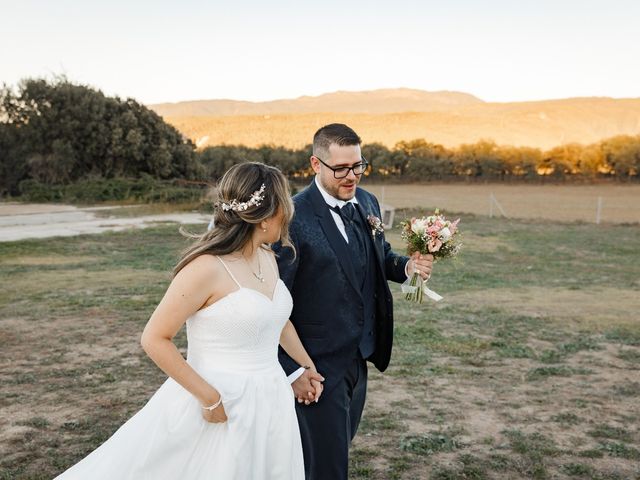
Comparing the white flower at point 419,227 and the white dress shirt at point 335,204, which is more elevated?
the white dress shirt at point 335,204

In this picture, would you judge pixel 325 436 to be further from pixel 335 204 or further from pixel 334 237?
pixel 335 204

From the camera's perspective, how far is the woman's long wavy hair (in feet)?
9.27

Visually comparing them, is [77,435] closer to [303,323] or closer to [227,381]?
[303,323]

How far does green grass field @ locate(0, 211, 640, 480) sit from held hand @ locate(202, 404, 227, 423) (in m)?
2.39

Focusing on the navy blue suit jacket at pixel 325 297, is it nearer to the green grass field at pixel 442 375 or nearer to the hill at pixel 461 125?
the green grass field at pixel 442 375

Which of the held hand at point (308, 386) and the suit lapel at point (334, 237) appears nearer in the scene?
the held hand at point (308, 386)

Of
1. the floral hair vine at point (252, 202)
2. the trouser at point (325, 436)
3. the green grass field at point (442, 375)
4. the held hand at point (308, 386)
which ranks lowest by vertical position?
the green grass field at point (442, 375)

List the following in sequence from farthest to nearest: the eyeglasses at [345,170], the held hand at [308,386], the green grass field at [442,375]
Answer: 1. the green grass field at [442,375]
2. the eyeglasses at [345,170]
3. the held hand at [308,386]

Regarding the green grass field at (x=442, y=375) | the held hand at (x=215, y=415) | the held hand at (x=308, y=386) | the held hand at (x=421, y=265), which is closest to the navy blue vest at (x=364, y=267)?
the held hand at (x=421, y=265)

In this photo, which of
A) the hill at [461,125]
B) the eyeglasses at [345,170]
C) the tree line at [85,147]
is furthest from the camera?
the hill at [461,125]

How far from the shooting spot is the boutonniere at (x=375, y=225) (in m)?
3.82

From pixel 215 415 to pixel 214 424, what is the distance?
0.28 feet

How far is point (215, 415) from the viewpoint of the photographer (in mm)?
2756

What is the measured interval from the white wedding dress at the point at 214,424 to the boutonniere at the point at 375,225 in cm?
108
